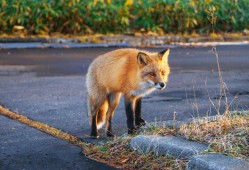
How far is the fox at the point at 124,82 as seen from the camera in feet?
21.2

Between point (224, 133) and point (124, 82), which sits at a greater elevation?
point (124, 82)

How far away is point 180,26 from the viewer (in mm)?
19859

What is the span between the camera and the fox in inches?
254

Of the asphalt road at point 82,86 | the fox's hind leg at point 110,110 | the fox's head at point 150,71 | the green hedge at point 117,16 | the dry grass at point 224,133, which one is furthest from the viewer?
the green hedge at point 117,16

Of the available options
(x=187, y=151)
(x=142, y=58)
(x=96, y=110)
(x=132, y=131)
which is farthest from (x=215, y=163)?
(x=96, y=110)

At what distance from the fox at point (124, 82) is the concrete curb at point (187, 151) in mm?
829

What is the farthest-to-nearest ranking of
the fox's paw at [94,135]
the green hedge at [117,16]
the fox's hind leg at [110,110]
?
the green hedge at [117,16] → the fox's hind leg at [110,110] → the fox's paw at [94,135]

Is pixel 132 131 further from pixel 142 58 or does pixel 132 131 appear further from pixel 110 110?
pixel 142 58

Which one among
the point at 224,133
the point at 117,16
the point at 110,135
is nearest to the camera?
the point at 224,133

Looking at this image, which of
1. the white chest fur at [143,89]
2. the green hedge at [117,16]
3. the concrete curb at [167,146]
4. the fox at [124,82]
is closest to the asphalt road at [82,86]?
the fox at [124,82]

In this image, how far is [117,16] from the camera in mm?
19078

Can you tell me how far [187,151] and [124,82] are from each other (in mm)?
1547

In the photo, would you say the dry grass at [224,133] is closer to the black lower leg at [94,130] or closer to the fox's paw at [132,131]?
the fox's paw at [132,131]

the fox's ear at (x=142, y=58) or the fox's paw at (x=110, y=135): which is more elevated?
the fox's ear at (x=142, y=58)
